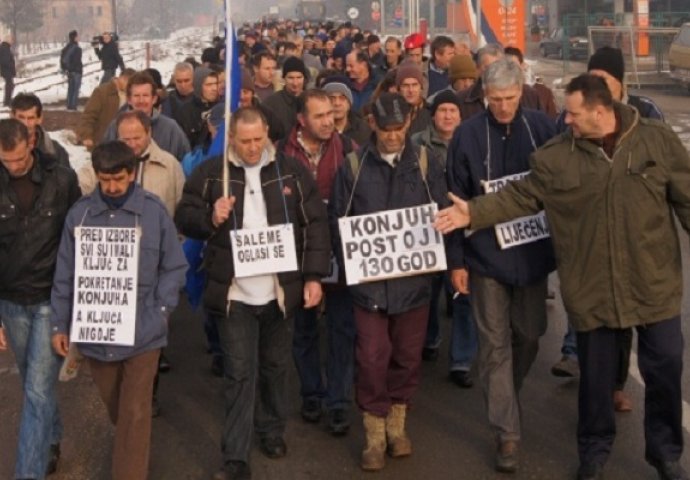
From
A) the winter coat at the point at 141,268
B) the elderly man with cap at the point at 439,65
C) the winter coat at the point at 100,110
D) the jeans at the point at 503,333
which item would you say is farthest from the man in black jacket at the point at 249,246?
the elderly man with cap at the point at 439,65

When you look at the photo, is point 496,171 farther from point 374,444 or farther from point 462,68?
point 462,68

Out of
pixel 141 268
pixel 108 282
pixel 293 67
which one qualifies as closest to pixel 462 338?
pixel 141 268

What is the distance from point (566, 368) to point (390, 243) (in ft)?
6.84

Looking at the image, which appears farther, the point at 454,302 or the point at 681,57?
the point at 681,57

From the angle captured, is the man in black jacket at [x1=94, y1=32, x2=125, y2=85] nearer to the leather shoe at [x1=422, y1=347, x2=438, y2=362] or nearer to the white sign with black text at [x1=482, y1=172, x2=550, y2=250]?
the leather shoe at [x1=422, y1=347, x2=438, y2=362]

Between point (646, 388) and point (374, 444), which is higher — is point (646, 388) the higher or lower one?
the higher one

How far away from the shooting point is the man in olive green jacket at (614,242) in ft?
17.0

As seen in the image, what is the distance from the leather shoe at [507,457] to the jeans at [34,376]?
2.32 meters

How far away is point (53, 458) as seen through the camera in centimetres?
593

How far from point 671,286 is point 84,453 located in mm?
3340

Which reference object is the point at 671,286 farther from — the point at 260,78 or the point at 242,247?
the point at 260,78

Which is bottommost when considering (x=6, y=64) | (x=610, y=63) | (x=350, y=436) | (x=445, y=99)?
(x=350, y=436)

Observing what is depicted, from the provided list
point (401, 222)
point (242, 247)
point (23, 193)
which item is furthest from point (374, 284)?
point (23, 193)

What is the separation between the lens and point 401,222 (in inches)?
226
